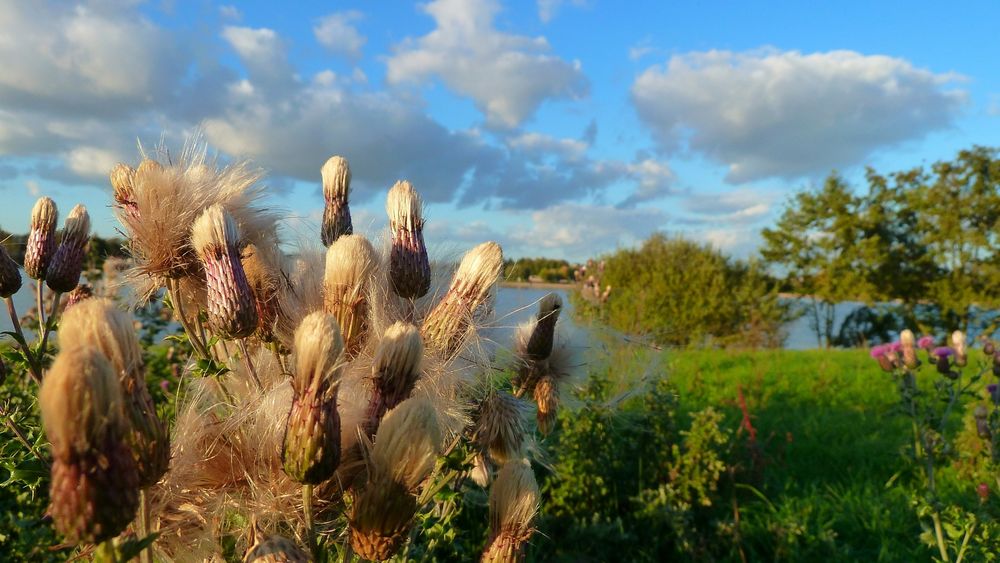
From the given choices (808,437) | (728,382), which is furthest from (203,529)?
(728,382)

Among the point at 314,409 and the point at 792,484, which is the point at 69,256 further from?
the point at 792,484

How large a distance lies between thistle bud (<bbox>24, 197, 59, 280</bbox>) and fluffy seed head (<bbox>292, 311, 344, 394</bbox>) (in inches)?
40.0

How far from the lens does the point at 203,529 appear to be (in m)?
0.98

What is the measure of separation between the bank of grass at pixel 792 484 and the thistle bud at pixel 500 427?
884mm

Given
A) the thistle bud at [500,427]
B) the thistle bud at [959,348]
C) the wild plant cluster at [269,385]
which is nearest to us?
the wild plant cluster at [269,385]

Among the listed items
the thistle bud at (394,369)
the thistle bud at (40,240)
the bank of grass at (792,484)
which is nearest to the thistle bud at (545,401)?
the bank of grass at (792,484)

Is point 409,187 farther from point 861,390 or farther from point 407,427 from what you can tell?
point 861,390

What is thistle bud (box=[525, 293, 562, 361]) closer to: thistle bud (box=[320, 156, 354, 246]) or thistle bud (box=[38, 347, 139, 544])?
thistle bud (box=[320, 156, 354, 246])

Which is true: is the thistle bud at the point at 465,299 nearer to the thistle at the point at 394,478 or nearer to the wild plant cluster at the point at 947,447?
the thistle at the point at 394,478

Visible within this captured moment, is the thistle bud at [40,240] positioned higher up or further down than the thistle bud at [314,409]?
higher up

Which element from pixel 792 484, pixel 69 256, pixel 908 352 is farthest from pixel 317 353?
pixel 792 484

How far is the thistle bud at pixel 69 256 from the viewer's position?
1517 mm

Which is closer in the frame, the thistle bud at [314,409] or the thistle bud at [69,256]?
the thistle bud at [314,409]

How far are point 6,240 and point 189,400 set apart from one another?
0.97m
